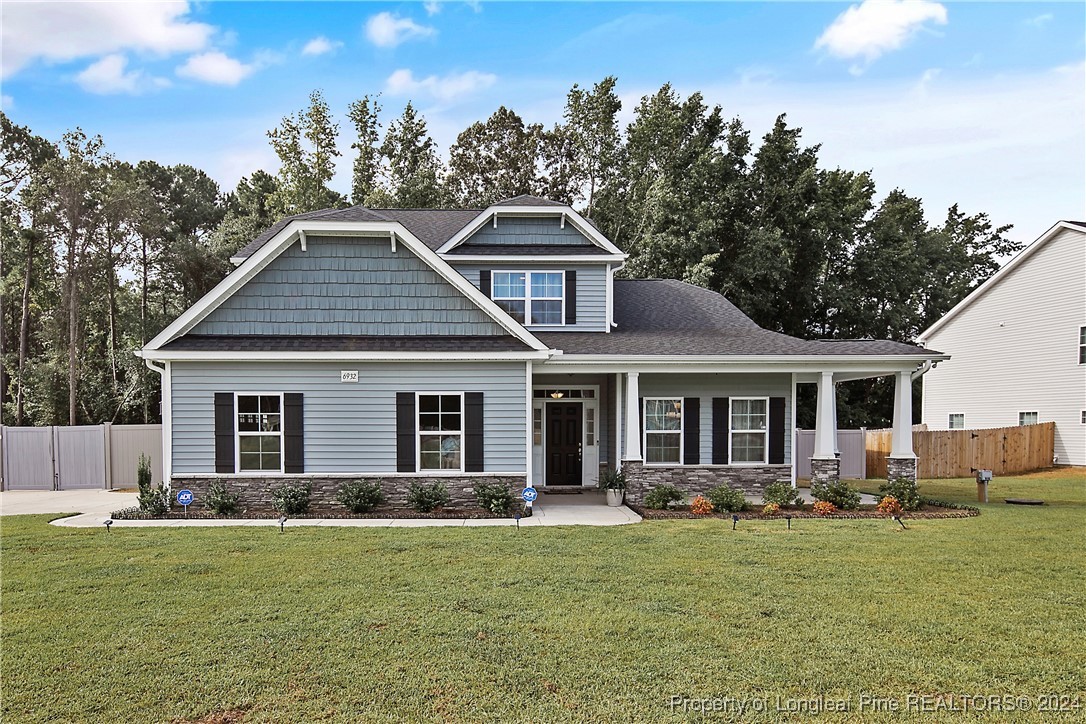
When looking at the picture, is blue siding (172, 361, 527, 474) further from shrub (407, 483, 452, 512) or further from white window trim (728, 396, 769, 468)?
white window trim (728, 396, 769, 468)

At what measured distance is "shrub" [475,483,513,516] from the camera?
12164 millimetres

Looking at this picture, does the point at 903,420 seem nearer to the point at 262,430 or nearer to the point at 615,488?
the point at 615,488

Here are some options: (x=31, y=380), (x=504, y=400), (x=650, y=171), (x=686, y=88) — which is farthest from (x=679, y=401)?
(x=31, y=380)

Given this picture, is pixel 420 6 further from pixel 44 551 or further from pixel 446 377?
pixel 44 551

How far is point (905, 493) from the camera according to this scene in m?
13.2

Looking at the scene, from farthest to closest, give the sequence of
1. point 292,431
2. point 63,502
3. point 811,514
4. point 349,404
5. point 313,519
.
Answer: point 63,502
point 349,404
point 292,431
point 811,514
point 313,519

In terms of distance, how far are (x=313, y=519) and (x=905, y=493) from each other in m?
11.2

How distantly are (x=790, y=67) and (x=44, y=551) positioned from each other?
16.1m

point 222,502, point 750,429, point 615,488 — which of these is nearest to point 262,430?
point 222,502

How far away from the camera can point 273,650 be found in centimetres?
526

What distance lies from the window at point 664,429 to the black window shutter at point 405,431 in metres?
5.23

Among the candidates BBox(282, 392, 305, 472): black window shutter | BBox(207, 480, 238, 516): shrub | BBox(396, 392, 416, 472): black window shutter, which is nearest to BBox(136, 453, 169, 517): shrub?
BBox(207, 480, 238, 516): shrub

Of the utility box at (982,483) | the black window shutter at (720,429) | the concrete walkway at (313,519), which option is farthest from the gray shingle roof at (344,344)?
the utility box at (982,483)

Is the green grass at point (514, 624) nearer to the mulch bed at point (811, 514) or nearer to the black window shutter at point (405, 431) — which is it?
the mulch bed at point (811, 514)
